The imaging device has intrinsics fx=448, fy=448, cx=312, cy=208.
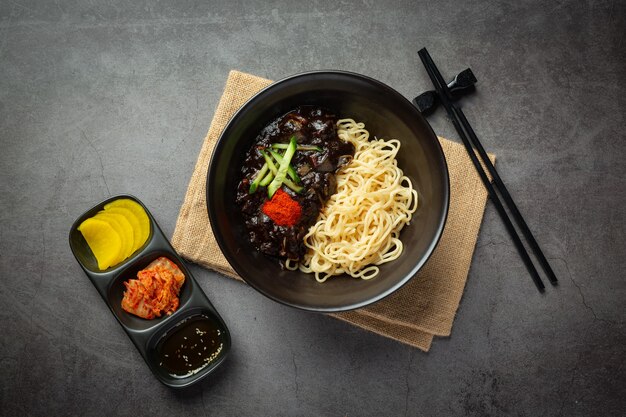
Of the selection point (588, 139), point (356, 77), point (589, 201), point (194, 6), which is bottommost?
point (589, 201)

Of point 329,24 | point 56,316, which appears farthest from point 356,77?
point 56,316

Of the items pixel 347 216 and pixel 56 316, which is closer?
pixel 347 216

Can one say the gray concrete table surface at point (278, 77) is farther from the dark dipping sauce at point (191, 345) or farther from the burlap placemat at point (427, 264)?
the dark dipping sauce at point (191, 345)

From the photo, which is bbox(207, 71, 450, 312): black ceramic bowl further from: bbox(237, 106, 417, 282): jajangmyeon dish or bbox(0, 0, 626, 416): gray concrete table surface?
bbox(0, 0, 626, 416): gray concrete table surface

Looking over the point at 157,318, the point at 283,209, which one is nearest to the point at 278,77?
the point at 283,209

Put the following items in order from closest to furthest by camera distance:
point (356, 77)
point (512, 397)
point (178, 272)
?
point (356, 77) < point (178, 272) < point (512, 397)

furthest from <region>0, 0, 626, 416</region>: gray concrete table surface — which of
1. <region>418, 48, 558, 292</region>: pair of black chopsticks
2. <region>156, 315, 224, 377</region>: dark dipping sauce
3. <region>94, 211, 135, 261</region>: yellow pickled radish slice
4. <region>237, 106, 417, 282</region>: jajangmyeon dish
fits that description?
<region>237, 106, 417, 282</region>: jajangmyeon dish

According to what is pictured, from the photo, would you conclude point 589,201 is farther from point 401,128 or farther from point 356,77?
point 356,77
